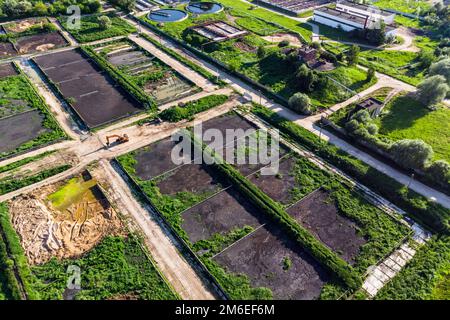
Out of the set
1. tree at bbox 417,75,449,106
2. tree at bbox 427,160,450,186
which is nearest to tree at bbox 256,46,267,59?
tree at bbox 417,75,449,106

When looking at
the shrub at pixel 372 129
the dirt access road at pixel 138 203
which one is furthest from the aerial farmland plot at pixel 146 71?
the shrub at pixel 372 129

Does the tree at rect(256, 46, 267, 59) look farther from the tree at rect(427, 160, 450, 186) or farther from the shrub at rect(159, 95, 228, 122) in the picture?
the tree at rect(427, 160, 450, 186)

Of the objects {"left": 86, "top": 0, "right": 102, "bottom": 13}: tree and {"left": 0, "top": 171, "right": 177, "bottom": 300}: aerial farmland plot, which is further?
{"left": 86, "top": 0, "right": 102, "bottom": 13}: tree

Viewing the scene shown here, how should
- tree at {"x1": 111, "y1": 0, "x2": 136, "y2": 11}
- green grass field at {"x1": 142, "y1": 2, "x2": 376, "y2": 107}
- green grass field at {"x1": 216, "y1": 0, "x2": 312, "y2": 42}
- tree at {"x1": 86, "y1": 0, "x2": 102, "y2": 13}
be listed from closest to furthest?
green grass field at {"x1": 142, "y1": 2, "x2": 376, "y2": 107} < green grass field at {"x1": 216, "y1": 0, "x2": 312, "y2": 42} < tree at {"x1": 86, "y1": 0, "x2": 102, "y2": 13} < tree at {"x1": 111, "y1": 0, "x2": 136, "y2": 11}

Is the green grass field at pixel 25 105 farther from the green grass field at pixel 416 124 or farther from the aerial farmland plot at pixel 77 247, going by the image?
the green grass field at pixel 416 124

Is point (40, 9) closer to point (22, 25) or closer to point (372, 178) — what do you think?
point (22, 25)

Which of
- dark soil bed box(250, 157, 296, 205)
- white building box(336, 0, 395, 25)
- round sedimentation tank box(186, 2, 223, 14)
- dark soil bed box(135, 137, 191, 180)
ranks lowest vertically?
dark soil bed box(250, 157, 296, 205)

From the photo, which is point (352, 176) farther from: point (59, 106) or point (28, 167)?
point (59, 106)
